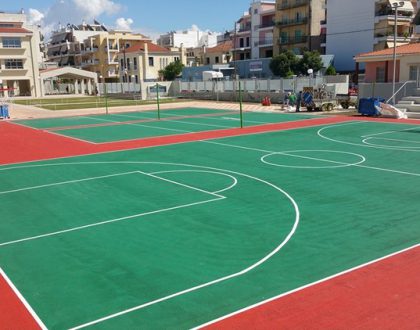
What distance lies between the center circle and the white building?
115m

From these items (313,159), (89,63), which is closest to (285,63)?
(313,159)

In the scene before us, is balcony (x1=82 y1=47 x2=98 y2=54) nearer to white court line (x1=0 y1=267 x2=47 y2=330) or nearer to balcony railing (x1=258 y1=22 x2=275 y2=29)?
balcony railing (x1=258 y1=22 x2=275 y2=29)

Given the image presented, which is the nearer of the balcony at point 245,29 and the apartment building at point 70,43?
the balcony at point 245,29

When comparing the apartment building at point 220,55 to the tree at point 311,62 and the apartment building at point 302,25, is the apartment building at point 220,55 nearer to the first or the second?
the apartment building at point 302,25

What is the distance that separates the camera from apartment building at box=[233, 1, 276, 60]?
8588 cm

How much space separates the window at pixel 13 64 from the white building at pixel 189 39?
57.8m

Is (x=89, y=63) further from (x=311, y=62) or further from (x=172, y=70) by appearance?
(x=311, y=62)

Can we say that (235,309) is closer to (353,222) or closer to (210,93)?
(353,222)

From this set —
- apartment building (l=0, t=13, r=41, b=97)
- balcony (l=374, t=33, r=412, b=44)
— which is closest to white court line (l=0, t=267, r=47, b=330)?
balcony (l=374, t=33, r=412, b=44)

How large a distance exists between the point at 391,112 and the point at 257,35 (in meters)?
60.8

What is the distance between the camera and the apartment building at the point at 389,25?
6338 cm

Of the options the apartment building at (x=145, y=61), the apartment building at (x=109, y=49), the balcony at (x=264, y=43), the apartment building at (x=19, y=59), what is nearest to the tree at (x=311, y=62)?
the balcony at (x=264, y=43)

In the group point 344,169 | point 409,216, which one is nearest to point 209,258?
point 409,216

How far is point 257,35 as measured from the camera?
88.1m
